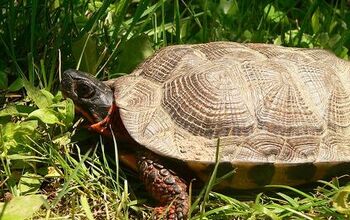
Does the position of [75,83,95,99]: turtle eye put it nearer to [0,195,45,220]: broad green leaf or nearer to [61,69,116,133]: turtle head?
[61,69,116,133]: turtle head

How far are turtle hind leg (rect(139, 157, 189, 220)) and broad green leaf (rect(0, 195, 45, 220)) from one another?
46cm

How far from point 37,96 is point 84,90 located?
0.59 feet

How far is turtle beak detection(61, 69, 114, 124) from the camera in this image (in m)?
2.41

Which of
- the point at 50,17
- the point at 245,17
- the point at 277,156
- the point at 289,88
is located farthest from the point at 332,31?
the point at 50,17

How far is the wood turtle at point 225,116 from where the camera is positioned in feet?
7.34

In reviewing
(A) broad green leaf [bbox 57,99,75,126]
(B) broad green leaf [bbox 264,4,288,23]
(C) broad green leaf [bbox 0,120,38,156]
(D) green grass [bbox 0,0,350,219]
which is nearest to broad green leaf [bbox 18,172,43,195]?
(D) green grass [bbox 0,0,350,219]

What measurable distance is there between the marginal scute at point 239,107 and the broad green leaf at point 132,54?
0.73 ft

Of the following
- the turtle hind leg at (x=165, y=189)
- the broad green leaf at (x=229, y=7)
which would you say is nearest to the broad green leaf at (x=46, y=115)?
the turtle hind leg at (x=165, y=189)

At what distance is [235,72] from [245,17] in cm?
89

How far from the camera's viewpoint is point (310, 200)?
221 centimetres

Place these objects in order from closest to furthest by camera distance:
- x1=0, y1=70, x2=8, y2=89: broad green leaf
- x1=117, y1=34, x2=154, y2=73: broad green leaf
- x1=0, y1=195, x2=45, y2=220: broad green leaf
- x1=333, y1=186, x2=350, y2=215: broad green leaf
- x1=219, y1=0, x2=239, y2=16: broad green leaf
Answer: x1=0, y1=195, x2=45, y2=220: broad green leaf → x1=333, y1=186, x2=350, y2=215: broad green leaf → x1=0, y1=70, x2=8, y2=89: broad green leaf → x1=117, y1=34, x2=154, y2=73: broad green leaf → x1=219, y1=0, x2=239, y2=16: broad green leaf

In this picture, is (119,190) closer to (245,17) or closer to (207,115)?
(207,115)

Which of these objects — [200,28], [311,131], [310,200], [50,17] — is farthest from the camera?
[200,28]

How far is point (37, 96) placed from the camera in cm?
239
